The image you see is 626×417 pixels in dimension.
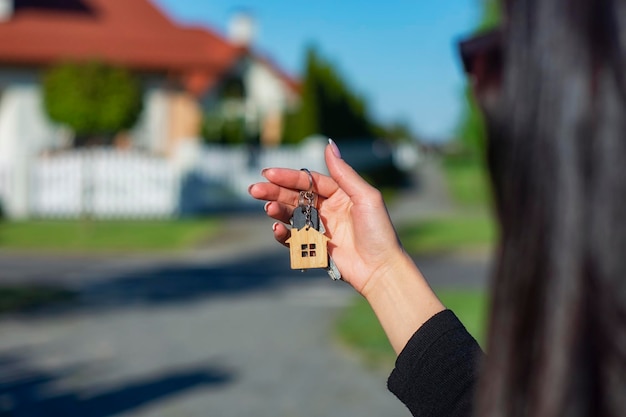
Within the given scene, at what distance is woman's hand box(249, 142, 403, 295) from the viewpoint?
6.22ft

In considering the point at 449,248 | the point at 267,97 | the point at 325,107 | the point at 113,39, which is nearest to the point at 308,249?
the point at 449,248

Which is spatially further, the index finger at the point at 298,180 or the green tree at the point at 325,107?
the green tree at the point at 325,107

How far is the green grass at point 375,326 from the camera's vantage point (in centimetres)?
726

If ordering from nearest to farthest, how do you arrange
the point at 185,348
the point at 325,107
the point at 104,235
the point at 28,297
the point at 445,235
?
the point at 185,348, the point at 28,297, the point at 104,235, the point at 445,235, the point at 325,107

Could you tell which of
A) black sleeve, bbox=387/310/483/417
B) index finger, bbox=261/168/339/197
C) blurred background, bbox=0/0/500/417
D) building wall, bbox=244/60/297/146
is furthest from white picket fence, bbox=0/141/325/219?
black sleeve, bbox=387/310/483/417

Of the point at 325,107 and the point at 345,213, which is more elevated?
the point at 325,107

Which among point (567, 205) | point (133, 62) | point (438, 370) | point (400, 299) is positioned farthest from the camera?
point (133, 62)

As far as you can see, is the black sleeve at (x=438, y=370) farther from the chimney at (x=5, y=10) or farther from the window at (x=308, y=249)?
the chimney at (x=5, y=10)

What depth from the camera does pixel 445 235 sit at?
17.1 meters

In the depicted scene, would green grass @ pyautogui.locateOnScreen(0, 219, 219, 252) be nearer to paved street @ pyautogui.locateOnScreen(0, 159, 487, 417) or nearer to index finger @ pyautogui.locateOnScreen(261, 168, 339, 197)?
paved street @ pyautogui.locateOnScreen(0, 159, 487, 417)

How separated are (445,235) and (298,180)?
50.2 feet

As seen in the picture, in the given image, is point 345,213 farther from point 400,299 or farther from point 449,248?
point 449,248

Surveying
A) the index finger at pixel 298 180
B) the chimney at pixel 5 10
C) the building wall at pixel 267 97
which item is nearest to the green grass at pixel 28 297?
the index finger at pixel 298 180

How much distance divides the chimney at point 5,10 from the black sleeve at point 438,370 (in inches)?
961
